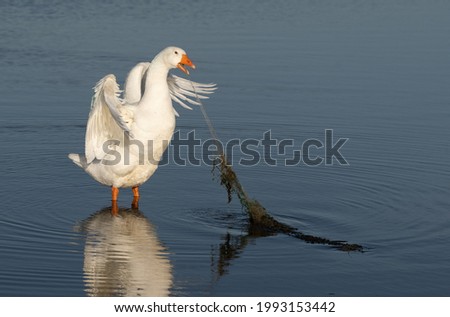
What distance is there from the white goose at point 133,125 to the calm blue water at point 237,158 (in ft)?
1.74

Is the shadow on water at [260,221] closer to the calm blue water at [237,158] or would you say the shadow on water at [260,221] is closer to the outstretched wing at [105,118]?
the calm blue water at [237,158]

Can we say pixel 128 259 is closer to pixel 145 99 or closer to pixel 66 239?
pixel 66 239

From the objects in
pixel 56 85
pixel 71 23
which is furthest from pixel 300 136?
pixel 71 23

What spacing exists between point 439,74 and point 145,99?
30.7 feet

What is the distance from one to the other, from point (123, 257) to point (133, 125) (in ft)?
7.36

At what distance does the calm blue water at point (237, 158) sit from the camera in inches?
448

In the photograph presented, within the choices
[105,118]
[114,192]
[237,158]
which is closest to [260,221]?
[114,192]

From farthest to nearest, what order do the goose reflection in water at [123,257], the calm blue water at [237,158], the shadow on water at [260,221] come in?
the shadow on water at [260,221], the calm blue water at [237,158], the goose reflection in water at [123,257]

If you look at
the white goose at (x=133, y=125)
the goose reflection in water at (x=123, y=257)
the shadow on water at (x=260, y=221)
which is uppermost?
the white goose at (x=133, y=125)

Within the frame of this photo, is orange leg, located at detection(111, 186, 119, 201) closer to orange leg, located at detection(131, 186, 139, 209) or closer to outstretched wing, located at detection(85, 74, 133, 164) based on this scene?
orange leg, located at detection(131, 186, 139, 209)

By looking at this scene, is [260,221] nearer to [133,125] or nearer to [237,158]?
[133,125]

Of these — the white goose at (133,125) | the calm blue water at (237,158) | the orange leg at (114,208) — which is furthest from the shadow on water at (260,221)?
the orange leg at (114,208)

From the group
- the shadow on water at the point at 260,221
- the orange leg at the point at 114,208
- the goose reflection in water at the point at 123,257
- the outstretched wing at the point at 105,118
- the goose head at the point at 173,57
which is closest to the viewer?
the goose reflection in water at the point at 123,257

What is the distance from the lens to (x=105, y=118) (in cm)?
1369
